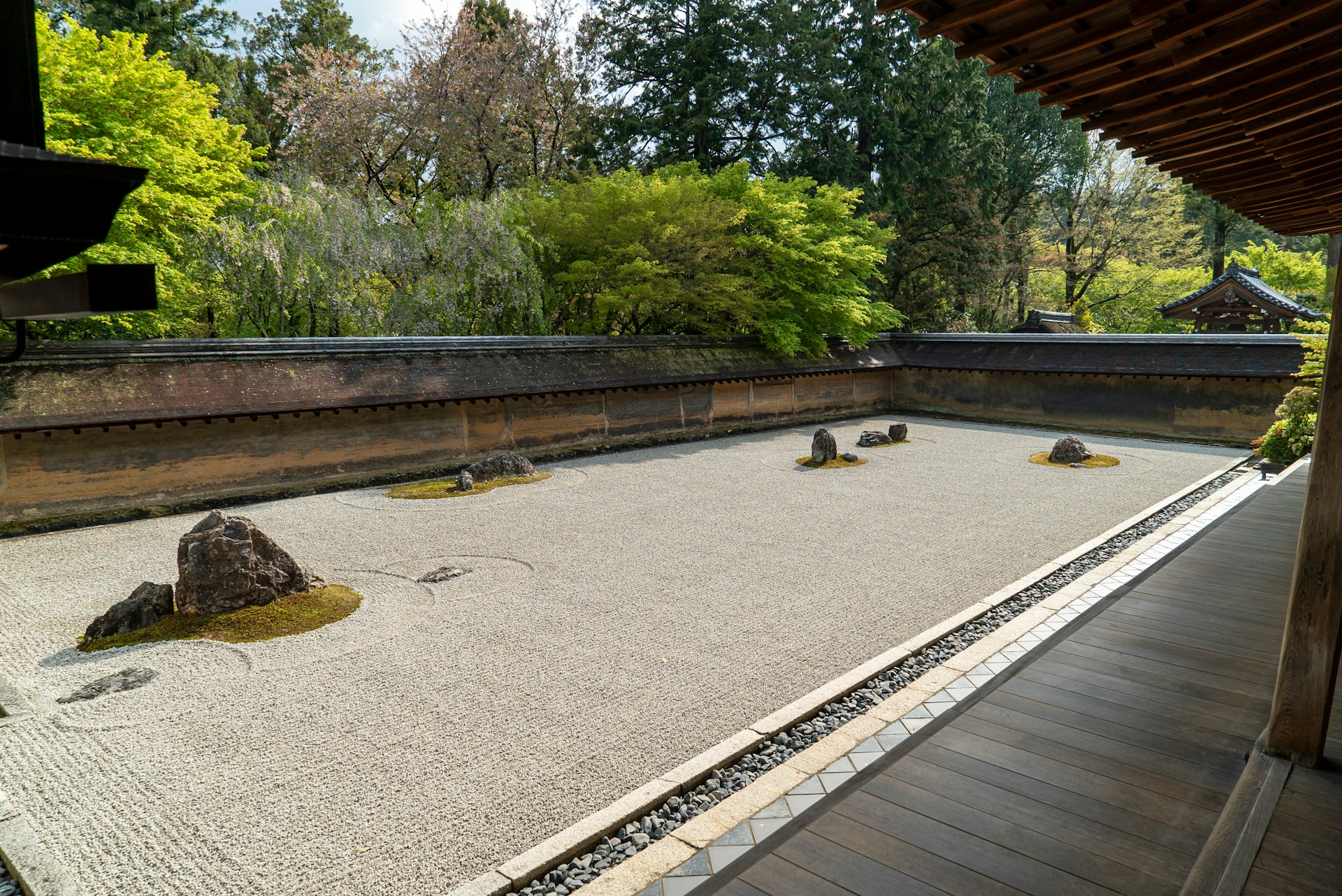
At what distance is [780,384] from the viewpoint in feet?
63.9

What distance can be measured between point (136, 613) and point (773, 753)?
5.81 metres

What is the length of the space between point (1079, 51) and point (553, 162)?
22.9 metres

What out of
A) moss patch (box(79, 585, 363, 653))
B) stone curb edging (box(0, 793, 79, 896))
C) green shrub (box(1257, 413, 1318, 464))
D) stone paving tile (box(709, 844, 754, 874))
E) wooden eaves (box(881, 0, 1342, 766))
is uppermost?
wooden eaves (box(881, 0, 1342, 766))

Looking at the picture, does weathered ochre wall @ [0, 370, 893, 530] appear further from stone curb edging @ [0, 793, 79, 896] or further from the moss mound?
stone curb edging @ [0, 793, 79, 896]

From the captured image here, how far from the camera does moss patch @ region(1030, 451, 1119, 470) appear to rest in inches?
539

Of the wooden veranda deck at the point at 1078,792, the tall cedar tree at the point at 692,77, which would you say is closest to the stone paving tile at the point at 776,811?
the wooden veranda deck at the point at 1078,792

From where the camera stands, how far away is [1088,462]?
45.8 feet

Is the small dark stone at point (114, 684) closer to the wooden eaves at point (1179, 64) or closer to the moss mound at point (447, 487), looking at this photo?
the moss mound at point (447, 487)

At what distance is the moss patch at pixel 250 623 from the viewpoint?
6.22 meters

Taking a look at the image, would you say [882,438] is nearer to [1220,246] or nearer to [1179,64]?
[1179,64]

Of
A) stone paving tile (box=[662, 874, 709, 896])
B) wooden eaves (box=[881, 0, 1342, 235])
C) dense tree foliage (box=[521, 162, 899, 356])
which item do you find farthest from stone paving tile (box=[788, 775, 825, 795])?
dense tree foliage (box=[521, 162, 899, 356])

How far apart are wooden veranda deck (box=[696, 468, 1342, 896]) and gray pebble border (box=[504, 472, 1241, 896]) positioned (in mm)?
757

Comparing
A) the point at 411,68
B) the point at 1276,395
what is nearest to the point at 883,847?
the point at 1276,395

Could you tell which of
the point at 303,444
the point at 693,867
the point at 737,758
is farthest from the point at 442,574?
the point at 303,444
